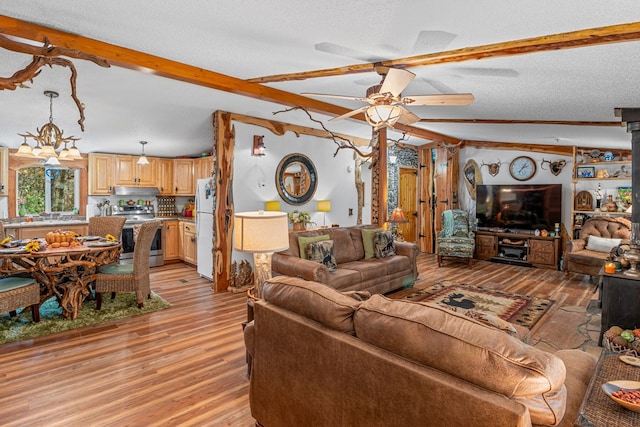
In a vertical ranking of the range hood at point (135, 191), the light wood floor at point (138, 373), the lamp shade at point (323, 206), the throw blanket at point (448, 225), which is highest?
the range hood at point (135, 191)

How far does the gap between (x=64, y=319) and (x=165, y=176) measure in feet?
13.1

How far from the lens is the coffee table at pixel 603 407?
3.94 ft

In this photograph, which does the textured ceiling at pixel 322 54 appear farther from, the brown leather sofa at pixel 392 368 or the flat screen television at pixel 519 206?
the flat screen television at pixel 519 206

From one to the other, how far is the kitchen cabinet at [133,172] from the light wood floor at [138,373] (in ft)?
10.6

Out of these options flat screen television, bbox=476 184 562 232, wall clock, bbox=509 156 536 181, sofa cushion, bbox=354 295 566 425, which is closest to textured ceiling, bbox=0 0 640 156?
sofa cushion, bbox=354 295 566 425

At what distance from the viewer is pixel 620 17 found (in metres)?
1.91

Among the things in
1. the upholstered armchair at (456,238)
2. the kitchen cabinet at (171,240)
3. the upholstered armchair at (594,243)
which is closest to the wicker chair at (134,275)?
the kitchen cabinet at (171,240)

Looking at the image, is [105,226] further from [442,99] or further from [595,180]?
[595,180]

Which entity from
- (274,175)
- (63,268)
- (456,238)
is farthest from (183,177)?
(456,238)

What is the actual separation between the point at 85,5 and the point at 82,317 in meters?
3.16

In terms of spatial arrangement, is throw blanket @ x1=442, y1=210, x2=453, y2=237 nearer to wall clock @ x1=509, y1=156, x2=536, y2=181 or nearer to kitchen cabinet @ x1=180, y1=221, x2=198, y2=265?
wall clock @ x1=509, y1=156, x2=536, y2=181

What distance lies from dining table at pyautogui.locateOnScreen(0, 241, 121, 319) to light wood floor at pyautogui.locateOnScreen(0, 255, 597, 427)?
512mm

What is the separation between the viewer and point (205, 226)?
5332 millimetres

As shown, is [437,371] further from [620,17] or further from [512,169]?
[512,169]
